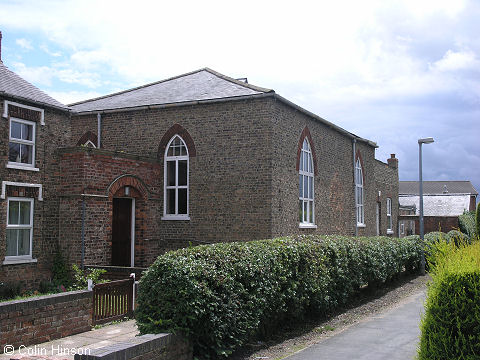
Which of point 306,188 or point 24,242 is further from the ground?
point 306,188

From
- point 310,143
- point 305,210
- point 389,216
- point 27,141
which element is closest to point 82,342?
point 27,141

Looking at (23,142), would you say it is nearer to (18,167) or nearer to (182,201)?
(18,167)

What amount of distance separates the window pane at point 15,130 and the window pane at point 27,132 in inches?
5.1

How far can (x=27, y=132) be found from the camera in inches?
591

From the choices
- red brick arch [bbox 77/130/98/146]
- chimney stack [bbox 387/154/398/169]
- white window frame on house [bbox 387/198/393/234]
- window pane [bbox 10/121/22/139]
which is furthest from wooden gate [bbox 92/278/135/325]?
chimney stack [bbox 387/154/398/169]

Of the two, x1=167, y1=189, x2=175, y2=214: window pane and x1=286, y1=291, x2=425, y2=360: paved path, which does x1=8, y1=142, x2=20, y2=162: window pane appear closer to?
x1=167, y1=189, x2=175, y2=214: window pane

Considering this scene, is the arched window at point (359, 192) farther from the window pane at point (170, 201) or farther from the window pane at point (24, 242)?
the window pane at point (24, 242)

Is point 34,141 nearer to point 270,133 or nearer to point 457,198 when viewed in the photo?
point 270,133

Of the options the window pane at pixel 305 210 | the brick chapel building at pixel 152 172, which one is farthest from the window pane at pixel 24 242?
the window pane at pixel 305 210

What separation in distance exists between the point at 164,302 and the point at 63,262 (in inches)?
340

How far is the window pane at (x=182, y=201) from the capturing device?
1745cm

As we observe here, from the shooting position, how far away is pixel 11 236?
555 inches

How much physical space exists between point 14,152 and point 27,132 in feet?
2.85

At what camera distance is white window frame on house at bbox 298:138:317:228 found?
18.8 metres
